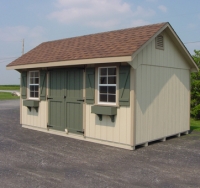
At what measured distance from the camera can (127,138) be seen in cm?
788

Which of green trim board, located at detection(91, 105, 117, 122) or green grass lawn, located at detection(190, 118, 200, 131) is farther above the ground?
green trim board, located at detection(91, 105, 117, 122)

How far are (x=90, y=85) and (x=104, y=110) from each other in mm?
1018

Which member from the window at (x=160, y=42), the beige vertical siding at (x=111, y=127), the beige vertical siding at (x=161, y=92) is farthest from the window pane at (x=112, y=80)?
the window at (x=160, y=42)

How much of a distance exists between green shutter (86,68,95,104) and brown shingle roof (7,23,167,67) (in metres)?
0.53

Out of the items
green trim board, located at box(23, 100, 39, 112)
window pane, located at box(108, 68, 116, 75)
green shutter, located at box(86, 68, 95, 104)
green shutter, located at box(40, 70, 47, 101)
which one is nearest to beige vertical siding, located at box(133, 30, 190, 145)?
window pane, located at box(108, 68, 116, 75)

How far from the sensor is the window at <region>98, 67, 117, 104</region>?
27.0 ft

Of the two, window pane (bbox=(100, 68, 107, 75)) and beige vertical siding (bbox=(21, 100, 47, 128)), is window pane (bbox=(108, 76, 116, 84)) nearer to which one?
A: window pane (bbox=(100, 68, 107, 75))

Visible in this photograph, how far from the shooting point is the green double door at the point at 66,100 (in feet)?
30.2

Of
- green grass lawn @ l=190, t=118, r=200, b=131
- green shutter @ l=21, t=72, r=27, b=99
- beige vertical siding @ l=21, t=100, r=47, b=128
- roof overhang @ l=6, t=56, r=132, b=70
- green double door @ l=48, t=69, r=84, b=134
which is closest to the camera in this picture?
roof overhang @ l=6, t=56, r=132, b=70

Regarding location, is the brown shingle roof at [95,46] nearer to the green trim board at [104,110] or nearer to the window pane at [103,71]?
the window pane at [103,71]

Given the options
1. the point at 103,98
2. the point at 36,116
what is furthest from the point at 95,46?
the point at 36,116

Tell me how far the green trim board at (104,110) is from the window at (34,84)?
10.8ft

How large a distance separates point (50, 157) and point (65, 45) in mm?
5026

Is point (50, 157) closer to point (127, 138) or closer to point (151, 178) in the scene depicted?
Answer: point (127, 138)
